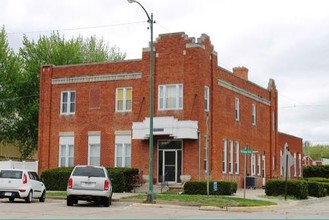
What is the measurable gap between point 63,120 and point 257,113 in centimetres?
1576

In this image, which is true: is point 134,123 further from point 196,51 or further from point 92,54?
point 92,54

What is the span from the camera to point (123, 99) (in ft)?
128

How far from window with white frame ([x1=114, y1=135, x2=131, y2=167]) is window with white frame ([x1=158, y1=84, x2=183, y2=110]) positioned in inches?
140

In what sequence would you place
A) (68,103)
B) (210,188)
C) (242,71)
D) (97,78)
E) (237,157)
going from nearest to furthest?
1. (210,188)
2. (97,78)
3. (68,103)
4. (237,157)
5. (242,71)

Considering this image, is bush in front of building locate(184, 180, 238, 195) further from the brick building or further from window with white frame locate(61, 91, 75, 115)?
window with white frame locate(61, 91, 75, 115)

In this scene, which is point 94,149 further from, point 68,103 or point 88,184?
point 88,184

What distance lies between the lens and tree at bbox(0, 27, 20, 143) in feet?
162

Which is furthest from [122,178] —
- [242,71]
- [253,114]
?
[242,71]

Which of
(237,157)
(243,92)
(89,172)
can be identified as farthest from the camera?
(243,92)

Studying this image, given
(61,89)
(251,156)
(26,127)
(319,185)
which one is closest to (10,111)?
(26,127)

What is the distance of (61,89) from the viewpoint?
136 feet

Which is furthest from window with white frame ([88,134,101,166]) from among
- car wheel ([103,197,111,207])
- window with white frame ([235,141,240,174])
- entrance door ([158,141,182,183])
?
car wheel ([103,197,111,207])

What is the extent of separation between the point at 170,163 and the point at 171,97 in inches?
166

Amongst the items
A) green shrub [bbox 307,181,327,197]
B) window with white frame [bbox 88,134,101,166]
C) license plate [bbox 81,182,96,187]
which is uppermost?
window with white frame [bbox 88,134,101,166]
